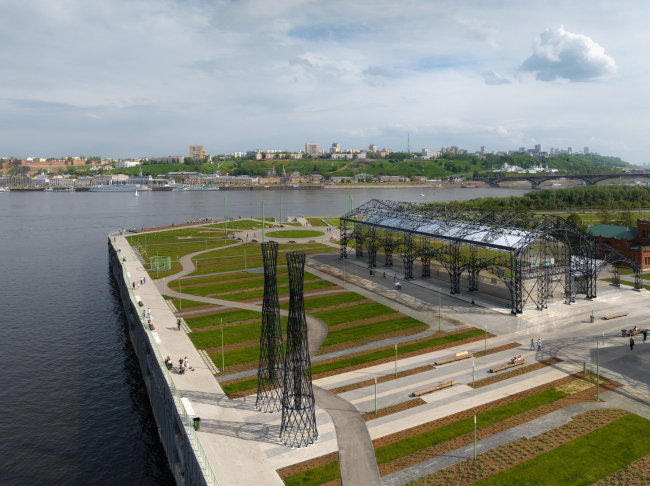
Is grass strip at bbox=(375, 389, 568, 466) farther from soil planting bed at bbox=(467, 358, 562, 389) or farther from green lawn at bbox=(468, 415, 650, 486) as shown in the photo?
green lawn at bbox=(468, 415, 650, 486)

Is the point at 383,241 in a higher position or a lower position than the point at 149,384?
higher

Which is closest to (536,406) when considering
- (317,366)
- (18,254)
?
(317,366)

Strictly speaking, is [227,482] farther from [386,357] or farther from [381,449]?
[386,357]

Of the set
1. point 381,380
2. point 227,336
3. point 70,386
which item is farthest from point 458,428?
point 70,386

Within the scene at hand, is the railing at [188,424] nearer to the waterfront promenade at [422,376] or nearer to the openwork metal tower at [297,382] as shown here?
the waterfront promenade at [422,376]

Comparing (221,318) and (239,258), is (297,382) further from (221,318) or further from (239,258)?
(239,258)

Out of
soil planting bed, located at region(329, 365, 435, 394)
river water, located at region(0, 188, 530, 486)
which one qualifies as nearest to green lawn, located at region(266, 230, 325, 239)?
river water, located at region(0, 188, 530, 486)

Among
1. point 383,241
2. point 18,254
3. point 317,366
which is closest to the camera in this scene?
point 317,366
